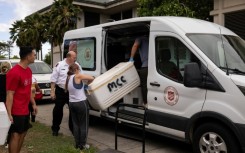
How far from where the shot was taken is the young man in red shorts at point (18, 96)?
4.31 metres

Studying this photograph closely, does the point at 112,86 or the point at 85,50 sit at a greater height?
the point at 85,50

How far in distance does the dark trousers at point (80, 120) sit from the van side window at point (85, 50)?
1.93 metres

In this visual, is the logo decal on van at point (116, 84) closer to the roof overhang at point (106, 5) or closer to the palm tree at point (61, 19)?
the roof overhang at point (106, 5)

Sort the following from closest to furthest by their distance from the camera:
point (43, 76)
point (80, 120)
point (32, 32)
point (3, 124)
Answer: point (3, 124)
point (80, 120)
point (43, 76)
point (32, 32)

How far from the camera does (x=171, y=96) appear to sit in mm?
5422

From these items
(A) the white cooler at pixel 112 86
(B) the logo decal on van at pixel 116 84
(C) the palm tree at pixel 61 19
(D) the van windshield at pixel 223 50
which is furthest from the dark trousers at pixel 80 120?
(C) the palm tree at pixel 61 19

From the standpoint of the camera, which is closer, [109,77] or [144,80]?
[109,77]

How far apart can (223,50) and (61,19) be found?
23.4m

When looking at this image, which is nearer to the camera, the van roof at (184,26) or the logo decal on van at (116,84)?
the van roof at (184,26)

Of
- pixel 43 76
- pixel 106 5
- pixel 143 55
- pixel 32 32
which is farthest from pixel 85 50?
pixel 32 32

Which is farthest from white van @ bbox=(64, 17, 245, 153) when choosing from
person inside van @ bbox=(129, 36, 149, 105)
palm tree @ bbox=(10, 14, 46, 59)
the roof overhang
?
palm tree @ bbox=(10, 14, 46, 59)

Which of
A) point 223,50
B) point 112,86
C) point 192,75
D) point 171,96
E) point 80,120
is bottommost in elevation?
point 80,120

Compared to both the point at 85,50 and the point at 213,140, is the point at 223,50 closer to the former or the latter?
the point at 213,140

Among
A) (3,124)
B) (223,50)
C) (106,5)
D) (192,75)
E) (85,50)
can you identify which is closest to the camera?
(3,124)
